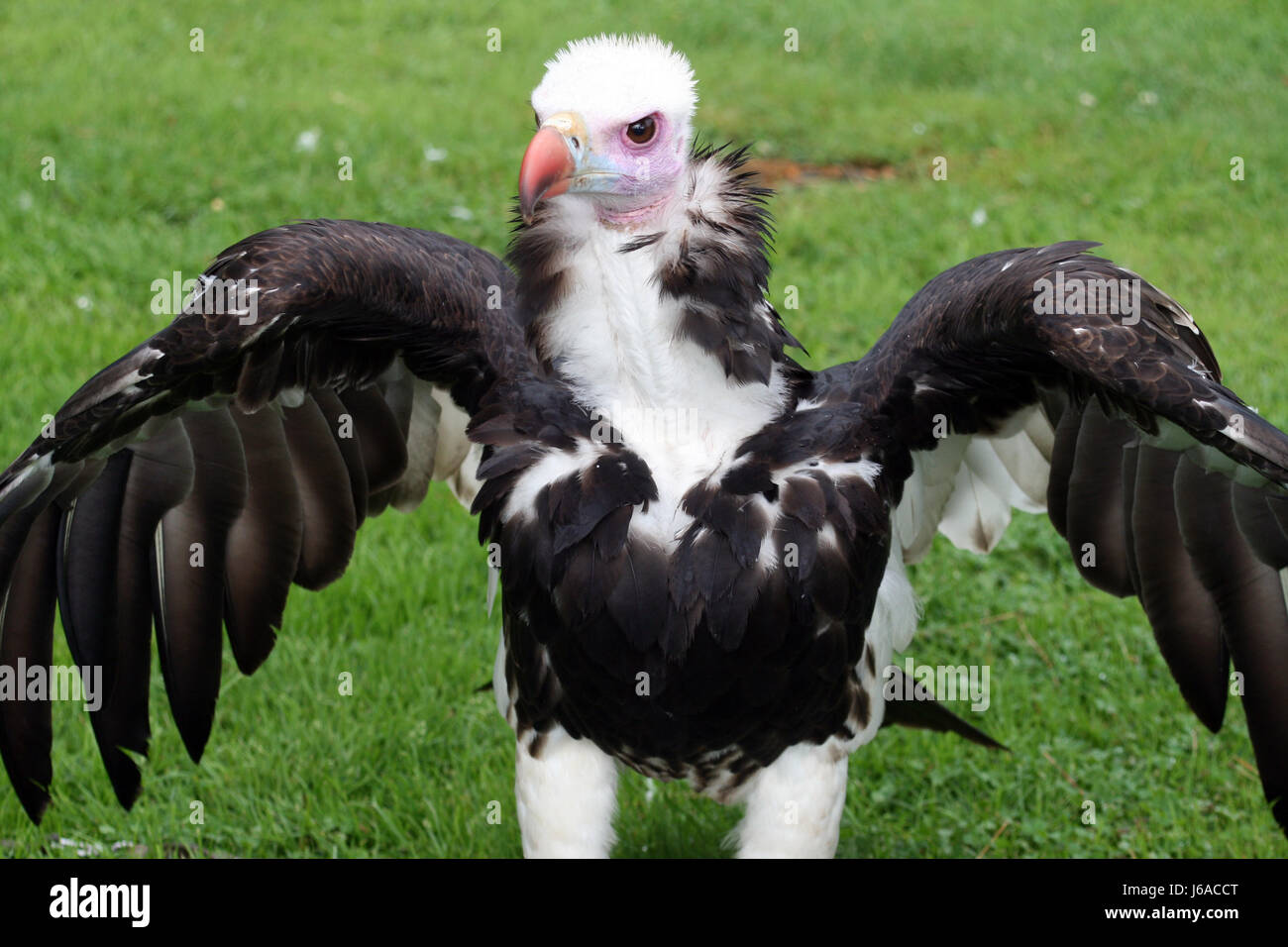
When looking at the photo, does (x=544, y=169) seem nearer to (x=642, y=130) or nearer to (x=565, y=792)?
(x=642, y=130)

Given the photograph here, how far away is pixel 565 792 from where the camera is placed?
384 centimetres

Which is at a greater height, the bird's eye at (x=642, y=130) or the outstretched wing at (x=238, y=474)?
the bird's eye at (x=642, y=130)

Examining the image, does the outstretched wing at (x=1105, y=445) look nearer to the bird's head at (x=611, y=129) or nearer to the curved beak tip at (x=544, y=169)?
the bird's head at (x=611, y=129)

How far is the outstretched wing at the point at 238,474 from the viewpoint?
3.40 metres

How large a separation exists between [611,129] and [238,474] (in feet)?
4.72

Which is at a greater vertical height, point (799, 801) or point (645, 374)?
point (645, 374)

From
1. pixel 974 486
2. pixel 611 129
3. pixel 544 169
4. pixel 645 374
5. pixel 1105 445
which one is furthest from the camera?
pixel 974 486

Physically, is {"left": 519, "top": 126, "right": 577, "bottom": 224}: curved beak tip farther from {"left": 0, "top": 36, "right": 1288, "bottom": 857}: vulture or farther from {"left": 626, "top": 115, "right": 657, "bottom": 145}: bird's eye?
{"left": 626, "top": 115, "right": 657, "bottom": 145}: bird's eye

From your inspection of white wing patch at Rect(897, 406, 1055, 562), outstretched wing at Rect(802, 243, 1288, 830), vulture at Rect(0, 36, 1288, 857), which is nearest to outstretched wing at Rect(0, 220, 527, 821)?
vulture at Rect(0, 36, 1288, 857)

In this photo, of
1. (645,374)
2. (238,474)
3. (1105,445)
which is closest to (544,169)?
(645,374)

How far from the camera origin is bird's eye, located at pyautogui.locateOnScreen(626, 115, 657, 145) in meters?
3.34

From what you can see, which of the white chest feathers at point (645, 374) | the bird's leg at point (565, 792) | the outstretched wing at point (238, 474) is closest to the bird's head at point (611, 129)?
the white chest feathers at point (645, 374)

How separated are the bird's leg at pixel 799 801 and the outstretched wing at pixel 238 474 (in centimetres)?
127
